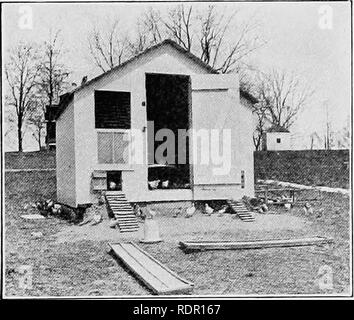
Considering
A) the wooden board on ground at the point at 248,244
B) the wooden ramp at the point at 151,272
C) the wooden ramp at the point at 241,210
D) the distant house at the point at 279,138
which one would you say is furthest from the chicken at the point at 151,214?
the distant house at the point at 279,138

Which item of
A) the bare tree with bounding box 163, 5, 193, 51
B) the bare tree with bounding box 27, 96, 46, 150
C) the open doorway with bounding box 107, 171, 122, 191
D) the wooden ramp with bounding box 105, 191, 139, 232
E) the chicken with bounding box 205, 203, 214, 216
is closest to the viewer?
the bare tree with bounding box 163, 5, 193, 51

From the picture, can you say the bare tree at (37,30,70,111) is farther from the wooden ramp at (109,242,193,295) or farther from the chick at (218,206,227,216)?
the chick at (218,206,227,216)

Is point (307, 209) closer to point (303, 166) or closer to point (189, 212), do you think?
point (303, 166)

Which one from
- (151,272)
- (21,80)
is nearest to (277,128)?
(151,272)

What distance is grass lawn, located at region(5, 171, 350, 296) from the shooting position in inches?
216

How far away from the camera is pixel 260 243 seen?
6281 millimetres

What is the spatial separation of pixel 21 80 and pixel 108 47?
127 centimetres

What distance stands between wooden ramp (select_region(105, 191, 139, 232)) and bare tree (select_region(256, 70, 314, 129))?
8.43ft

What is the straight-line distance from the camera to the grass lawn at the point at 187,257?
548 centimetres

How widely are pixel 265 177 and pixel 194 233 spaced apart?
2460mm

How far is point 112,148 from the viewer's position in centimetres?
812

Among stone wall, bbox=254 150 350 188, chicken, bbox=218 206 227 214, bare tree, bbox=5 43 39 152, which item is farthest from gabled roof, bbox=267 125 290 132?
bare tree, bbox=5 43 39 152

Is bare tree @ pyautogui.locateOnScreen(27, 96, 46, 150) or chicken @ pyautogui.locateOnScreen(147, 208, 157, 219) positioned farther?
chicken @ pyautogui.locateOnScreen(147, 208, 157, 219)

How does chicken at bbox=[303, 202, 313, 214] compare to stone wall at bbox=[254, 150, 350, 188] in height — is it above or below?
below
